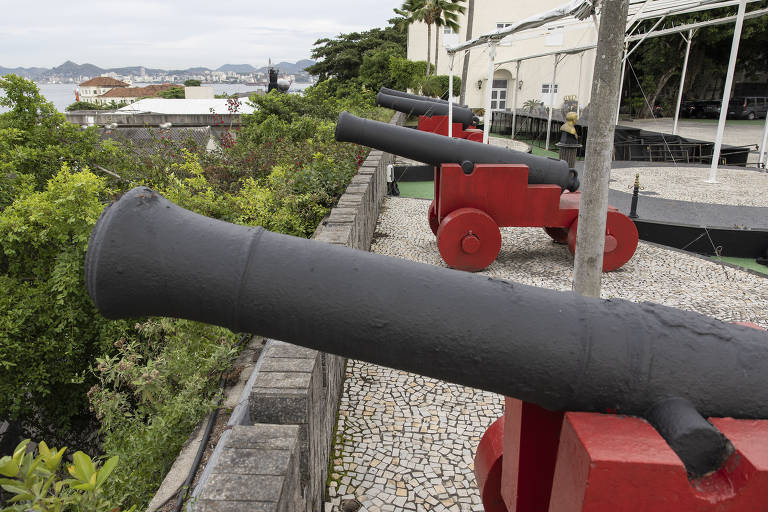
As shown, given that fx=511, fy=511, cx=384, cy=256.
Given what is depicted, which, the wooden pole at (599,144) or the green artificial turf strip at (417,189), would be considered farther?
the green artificial turf strip at (417,189)

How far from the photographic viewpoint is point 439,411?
12.7 ft

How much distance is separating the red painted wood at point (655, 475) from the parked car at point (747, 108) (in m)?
35.7

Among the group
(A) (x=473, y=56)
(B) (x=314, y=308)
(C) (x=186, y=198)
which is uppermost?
(A) (x=473, y=56)

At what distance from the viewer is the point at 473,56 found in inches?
1346

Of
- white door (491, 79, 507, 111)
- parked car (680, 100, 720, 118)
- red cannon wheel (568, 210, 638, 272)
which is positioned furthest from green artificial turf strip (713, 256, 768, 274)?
white door (491, 79, 507, 111)

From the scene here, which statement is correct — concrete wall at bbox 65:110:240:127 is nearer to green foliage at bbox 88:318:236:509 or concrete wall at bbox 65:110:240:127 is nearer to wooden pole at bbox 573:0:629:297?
green foliage at bbox 88:318:236:509

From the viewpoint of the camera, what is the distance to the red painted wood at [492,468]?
2.22 metres

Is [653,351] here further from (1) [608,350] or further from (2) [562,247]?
(2) [562,247]

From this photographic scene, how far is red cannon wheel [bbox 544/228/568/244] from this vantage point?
739cm

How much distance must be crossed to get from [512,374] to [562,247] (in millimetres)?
6529

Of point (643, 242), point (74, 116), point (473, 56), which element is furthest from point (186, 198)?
point (473, 56)

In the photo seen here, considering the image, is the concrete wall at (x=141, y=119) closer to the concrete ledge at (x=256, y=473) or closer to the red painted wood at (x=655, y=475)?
the concrete ledge at (x=256, y=473)

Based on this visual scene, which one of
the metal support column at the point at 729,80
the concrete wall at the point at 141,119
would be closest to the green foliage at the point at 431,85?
the concrete wall at the point at 141,119

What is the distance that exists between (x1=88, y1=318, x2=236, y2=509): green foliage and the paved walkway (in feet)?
3.19
